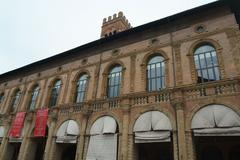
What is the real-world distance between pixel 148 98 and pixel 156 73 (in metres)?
2.19

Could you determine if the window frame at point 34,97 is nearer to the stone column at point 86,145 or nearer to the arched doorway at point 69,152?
the arched doorway at point 69,152

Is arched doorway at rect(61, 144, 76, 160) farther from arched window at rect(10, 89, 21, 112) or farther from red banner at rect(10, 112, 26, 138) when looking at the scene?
arched window at rect(10, 89, 21, 112)

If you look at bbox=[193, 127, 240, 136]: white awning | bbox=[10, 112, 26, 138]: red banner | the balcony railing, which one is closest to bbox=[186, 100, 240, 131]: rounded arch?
the balcony railing

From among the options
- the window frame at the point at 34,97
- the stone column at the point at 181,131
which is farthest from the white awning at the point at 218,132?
the window frame at the point at 34,97

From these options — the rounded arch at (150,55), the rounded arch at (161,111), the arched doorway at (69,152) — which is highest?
the rounded arch at (150,55)

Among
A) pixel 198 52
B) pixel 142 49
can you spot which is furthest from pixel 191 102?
pixel 142 49

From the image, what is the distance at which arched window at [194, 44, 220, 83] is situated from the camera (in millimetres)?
11945

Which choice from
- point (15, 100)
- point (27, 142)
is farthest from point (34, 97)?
point (27, 142)

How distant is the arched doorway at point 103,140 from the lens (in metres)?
12.6

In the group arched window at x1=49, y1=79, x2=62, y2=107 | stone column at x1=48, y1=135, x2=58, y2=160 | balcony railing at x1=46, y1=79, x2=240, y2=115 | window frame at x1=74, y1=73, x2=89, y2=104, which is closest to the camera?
balcony railing at x1=46, y1=79, x2=240, y2=115

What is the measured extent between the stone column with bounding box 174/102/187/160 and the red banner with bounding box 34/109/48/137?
11.0 meters

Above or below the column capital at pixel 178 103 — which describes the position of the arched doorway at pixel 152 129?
below

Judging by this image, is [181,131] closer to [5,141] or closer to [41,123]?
[41,123]

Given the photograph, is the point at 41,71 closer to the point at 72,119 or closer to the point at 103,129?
the point at 72,119
